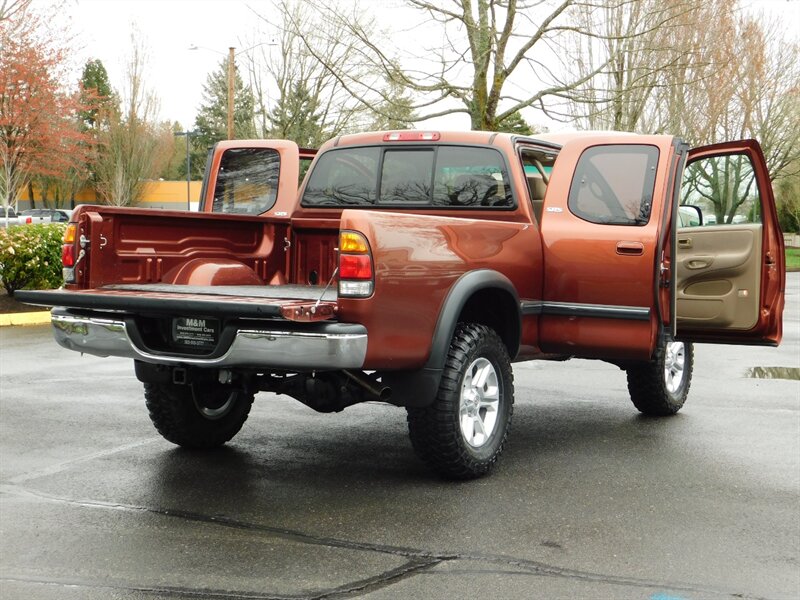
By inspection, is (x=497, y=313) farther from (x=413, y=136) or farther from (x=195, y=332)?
(x=195, y=332)

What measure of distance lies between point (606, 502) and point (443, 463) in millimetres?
911

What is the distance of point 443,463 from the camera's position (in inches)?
A: 224

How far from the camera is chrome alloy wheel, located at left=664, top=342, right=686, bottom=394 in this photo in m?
8.07

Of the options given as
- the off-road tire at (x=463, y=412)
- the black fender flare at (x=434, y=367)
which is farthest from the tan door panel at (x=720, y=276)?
the black fender flare at (x=434, y=367)

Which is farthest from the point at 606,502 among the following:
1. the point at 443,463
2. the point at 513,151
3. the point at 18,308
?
the point at 18,308

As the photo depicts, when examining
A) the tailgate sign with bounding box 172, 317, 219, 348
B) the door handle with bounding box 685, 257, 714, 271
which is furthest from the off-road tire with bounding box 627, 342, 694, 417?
the tailgate sign with bounding box 172, 317, 219, 348

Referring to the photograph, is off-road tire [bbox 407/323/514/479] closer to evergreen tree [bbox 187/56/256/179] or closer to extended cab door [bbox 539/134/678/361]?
extended cab door [bbox 539/134/678/361]

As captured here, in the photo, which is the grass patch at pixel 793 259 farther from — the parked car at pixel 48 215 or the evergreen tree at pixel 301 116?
the parked car at pixel 48 215

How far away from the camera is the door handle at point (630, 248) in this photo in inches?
249

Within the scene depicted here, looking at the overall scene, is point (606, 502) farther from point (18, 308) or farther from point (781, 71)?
point (781, 71)

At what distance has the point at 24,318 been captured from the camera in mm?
14352

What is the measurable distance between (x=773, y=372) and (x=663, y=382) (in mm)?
3566

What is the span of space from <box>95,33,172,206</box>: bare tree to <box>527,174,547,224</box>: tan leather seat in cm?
4766

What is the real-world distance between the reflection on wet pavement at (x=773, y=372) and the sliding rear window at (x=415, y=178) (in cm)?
520
